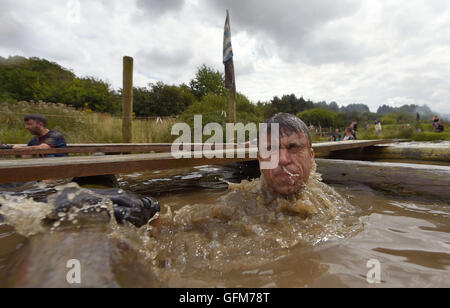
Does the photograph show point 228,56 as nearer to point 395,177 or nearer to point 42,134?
point 42,134

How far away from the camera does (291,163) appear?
5.99 ft

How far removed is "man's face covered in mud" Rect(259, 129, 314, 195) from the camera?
1.82 meters

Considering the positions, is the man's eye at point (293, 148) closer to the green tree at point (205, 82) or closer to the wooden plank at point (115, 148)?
the wooden plank at point (115, 148)

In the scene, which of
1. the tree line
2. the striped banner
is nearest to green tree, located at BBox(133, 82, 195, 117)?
the tree line

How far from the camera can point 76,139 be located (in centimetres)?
891

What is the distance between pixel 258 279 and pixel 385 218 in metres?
1.63

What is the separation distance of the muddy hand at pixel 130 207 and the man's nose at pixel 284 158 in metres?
1.10

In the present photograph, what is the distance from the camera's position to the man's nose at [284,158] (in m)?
1.80

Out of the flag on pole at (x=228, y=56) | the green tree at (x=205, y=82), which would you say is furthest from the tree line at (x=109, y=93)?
the flag on pole at (x=228, y=56)

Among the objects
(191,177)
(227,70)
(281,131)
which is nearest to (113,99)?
(227,70)

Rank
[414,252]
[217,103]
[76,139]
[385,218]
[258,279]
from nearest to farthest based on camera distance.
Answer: [258,279] < [414,252] < [385,218] < [76,139] < [217,103]

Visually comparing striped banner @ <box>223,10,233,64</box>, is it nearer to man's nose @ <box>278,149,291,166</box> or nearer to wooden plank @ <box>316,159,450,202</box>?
wooden plank @ <box>316,159,450,202</box>

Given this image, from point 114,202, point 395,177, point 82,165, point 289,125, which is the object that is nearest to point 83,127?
point 82,165
